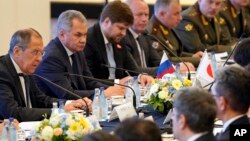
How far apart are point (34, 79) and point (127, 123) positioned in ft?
8.47

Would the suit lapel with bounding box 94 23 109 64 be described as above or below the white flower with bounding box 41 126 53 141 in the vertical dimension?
above

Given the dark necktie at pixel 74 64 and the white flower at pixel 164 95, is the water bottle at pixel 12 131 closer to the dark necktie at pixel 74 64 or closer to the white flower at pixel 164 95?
the white flower at pixel 164 95

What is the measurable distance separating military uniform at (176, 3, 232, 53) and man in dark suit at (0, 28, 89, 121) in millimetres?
3352

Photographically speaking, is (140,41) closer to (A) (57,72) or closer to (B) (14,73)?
(A) (57,72)

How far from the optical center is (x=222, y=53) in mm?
7672

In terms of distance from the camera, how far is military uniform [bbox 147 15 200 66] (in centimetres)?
739

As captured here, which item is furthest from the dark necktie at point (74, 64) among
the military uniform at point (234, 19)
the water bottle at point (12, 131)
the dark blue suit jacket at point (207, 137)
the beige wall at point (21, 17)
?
the military uniform at point (234, 19)

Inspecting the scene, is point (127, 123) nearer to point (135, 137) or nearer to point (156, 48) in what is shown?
point (135, 137)

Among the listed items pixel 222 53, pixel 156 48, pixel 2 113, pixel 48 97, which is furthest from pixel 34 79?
pixel 222 53

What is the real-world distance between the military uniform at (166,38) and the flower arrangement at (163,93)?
225 cm

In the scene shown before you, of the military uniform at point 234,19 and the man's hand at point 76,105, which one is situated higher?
the military uniform at point 234,19

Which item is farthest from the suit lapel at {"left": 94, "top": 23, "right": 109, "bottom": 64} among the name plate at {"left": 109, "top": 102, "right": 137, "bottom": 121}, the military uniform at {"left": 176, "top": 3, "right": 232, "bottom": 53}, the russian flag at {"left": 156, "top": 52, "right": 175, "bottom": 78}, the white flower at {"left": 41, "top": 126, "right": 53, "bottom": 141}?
the white flower at {"left": 41, "top": 126, "right": 53, "bottom": 141}

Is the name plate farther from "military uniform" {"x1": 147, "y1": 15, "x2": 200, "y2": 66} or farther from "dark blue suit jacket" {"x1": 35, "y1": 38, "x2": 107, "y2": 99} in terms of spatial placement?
"military uniform" {"x1": 147, "y1": 15, "x2": 200, "y2": 66}

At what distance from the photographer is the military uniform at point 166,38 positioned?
7.39 meters
